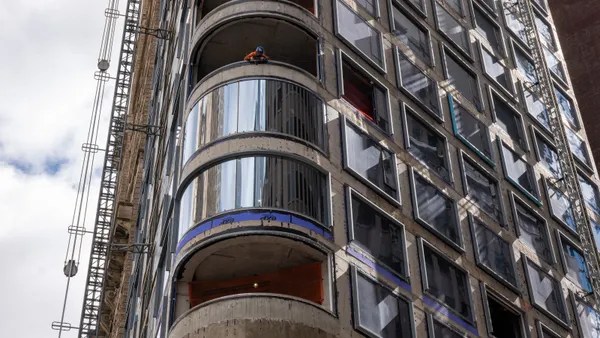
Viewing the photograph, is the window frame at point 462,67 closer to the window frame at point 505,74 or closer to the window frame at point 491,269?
the window frame at point 505,74

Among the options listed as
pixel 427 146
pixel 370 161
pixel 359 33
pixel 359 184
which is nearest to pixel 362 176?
pixel 359 184

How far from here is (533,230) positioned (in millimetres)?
46781

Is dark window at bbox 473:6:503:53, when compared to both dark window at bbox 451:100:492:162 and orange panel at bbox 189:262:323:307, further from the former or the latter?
orange panel at bbox 189:262:323:307

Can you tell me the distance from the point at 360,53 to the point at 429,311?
11780mm

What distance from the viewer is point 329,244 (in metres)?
Result: 33.7

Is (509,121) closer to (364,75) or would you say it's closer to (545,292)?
(545,292)

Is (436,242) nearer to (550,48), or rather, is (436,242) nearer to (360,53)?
(360,53)

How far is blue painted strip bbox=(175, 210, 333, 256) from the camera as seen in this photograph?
3284 centimetres

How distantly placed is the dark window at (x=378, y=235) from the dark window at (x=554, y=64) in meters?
26.7

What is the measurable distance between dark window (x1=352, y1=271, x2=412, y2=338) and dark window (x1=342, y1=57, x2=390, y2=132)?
27.0 ft

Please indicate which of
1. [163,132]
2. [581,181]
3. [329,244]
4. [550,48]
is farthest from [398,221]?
[550,48]

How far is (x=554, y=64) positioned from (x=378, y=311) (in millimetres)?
32438

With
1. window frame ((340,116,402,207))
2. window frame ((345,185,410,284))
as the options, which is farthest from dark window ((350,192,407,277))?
window frame ((340,116,402,207))

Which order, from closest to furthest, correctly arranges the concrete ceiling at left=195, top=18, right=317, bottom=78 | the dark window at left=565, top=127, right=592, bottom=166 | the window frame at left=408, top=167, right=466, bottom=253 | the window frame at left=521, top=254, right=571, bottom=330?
1. the window frame at left=408, top=167, right=466, bottom=253
2. the concrete ceiling at left=195, top=18, right=317, bottom=78
3. the window frame at left=521, top=254, right=571, bottom=330
4. the dark window at left=565, top=127, right=592, bottom=166
